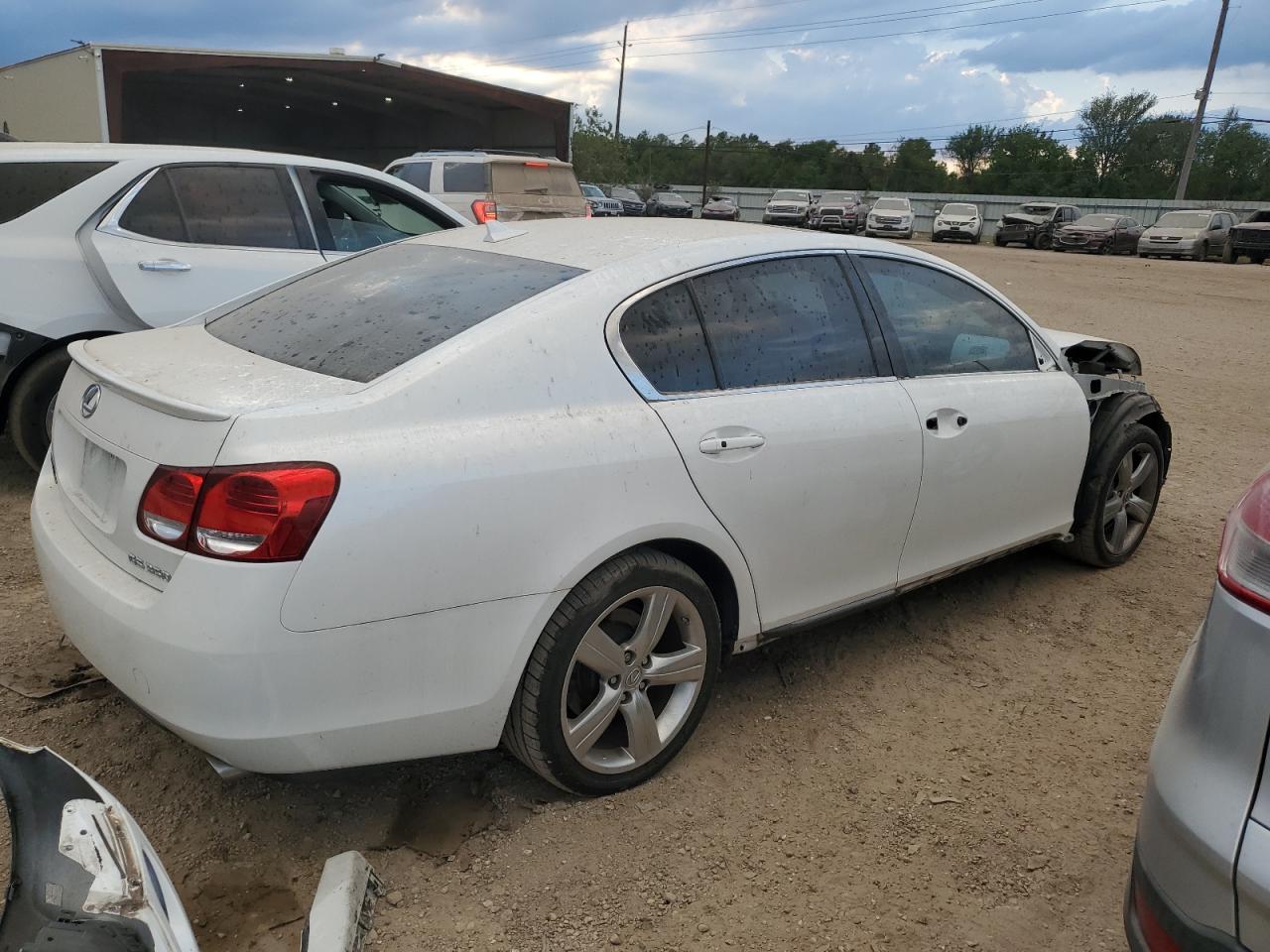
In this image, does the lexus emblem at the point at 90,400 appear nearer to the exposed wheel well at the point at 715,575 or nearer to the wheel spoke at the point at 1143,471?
the exposed wheel well at the point at 715,575

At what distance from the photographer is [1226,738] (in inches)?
Answer: 64.7

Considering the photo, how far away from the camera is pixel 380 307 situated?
2.86 metres

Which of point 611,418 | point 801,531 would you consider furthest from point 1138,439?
point 611,418

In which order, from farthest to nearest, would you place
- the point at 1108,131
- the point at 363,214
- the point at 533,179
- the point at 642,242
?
the point at 1108,131 → the point at 533,179 → the point at 363,214 → the point at 642,242

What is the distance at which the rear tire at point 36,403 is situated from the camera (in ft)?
15.4

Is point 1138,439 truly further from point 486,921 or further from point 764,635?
point 486,921

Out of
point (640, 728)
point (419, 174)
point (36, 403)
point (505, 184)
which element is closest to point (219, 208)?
point (36, 403)

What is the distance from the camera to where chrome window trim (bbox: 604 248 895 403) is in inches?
105

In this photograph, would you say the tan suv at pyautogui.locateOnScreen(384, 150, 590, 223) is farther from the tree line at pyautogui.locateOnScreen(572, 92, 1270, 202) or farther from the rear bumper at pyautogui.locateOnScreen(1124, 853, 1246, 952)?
the tree line at pyautogui.locateOnScreen(572, 92, 1270, 202)

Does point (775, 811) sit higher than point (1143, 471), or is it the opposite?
point (1143, 471)

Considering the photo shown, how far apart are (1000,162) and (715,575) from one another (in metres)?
86.0

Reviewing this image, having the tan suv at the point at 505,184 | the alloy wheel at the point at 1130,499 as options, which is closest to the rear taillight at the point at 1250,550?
the alloy wheel at the point at 1130,499

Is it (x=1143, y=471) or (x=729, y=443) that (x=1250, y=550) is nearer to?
(x=729, y=443)

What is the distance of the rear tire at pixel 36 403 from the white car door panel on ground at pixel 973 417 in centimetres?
382
